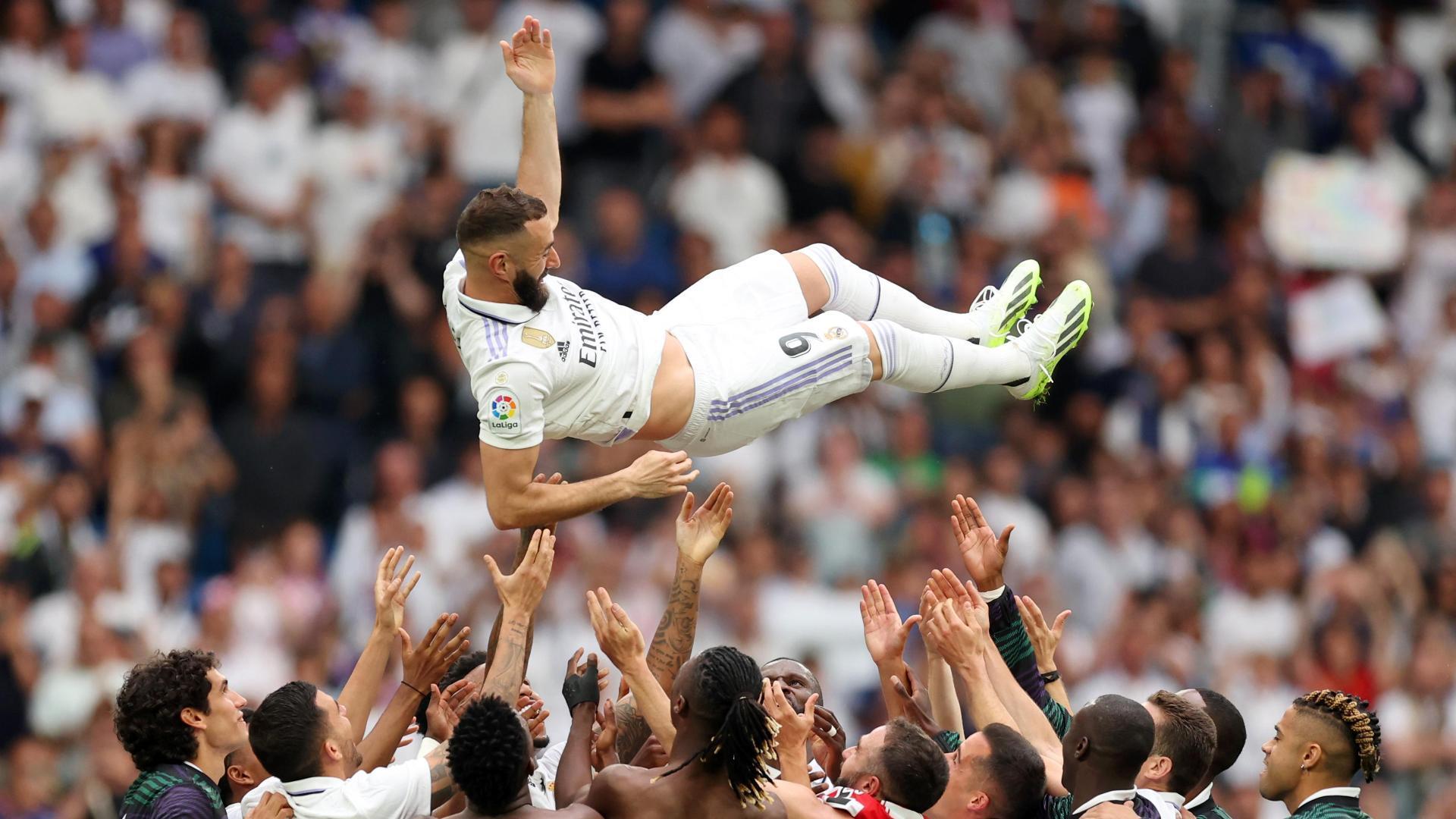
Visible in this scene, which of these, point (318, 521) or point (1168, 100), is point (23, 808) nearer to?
point (318, 521)

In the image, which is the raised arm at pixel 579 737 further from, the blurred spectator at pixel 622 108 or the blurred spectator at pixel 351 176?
the blurred spectator at pixel 622 108

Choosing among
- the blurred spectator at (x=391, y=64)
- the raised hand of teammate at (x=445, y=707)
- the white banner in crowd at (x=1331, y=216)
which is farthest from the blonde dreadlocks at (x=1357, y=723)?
the white banner in crowd at (x=1331, y=216)

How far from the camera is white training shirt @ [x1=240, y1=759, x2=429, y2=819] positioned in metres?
6.79

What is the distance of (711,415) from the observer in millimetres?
8047

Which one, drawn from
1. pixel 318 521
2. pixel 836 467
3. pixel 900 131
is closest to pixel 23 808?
pixel 318 521

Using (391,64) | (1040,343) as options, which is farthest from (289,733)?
(391,64)

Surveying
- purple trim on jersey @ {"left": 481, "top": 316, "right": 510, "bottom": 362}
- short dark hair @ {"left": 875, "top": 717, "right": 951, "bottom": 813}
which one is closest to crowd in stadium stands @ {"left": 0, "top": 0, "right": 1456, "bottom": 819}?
purple trim on jersey @ {"left": 481, "top": 316, "right": 510, "bottom": 362}

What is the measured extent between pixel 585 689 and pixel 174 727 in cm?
140

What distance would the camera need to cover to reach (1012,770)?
716 centimetres

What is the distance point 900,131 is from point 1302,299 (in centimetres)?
362

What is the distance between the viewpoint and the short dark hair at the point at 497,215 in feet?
25.0

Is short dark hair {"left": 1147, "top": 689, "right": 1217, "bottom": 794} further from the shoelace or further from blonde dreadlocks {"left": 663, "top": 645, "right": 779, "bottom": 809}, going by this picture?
the shoelace

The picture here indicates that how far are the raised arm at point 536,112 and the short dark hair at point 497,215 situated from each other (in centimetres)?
24

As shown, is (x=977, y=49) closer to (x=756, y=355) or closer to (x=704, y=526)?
(x=756, y=355)
